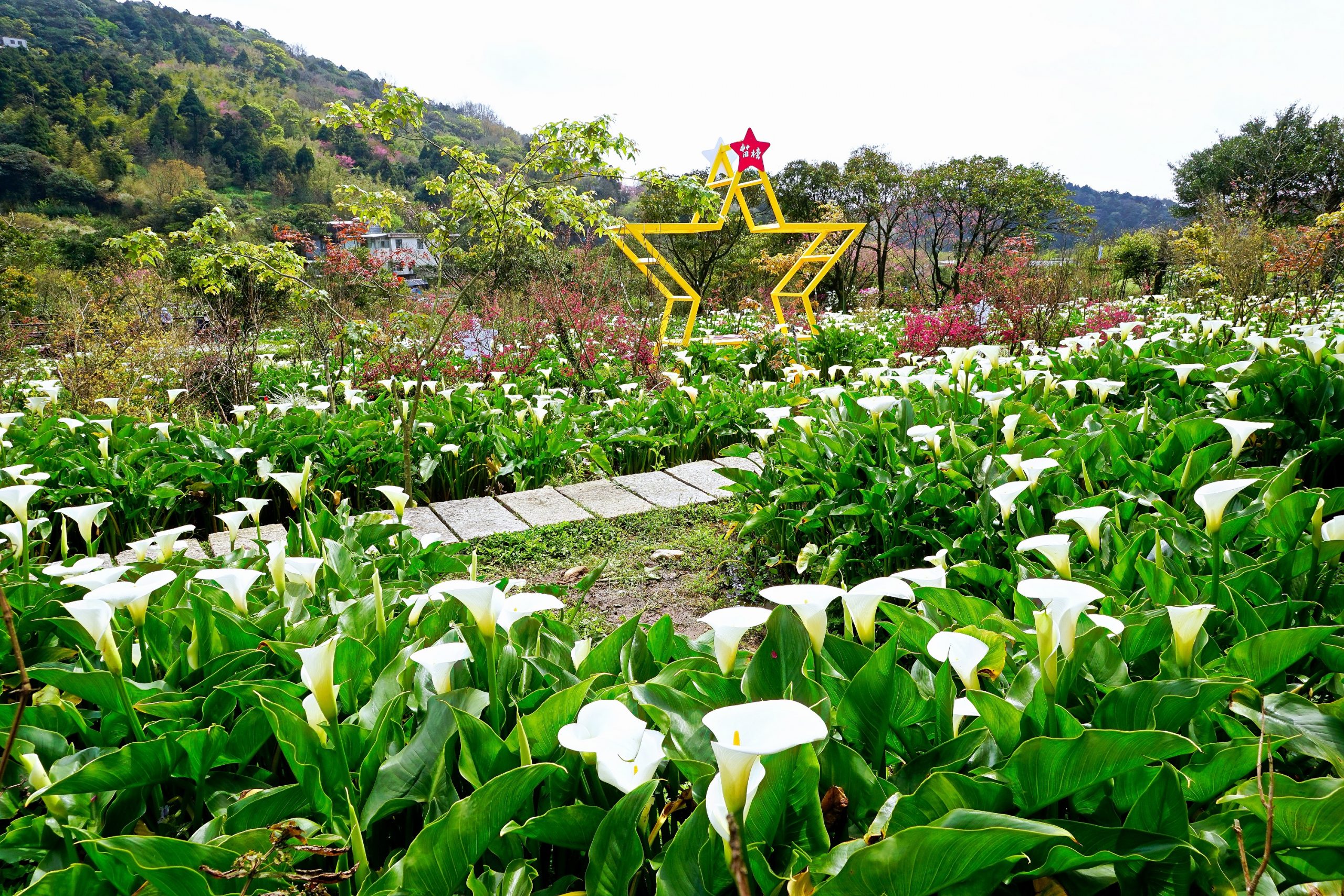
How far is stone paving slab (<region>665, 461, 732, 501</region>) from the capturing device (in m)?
4.32

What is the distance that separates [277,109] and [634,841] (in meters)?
50.4

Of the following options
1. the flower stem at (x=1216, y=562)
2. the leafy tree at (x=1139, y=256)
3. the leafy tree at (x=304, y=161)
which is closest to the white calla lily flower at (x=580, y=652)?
the flower stem at (x=1216, y=562)

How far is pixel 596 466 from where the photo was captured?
4961 mm

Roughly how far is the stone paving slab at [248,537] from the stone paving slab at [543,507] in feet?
3.71

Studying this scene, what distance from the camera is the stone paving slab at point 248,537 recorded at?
133 inches

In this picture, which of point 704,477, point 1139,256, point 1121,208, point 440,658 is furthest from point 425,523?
point 1121,208

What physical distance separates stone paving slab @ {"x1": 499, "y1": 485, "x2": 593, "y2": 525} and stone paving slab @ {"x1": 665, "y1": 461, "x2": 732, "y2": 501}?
0.77 meters

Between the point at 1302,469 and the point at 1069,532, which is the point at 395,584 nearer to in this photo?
the point at 1069,532

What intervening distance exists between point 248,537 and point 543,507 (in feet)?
4.74

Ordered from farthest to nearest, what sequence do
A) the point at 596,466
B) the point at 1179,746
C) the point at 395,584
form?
1. the point at 596,466
2. the point at 395,584
3. the point at 1179,746

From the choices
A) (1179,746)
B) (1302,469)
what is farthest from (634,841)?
(1302,469)

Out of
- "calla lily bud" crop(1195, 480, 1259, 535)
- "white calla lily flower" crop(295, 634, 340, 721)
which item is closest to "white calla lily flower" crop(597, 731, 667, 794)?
"white calla lily flower" crop(295, 634, 340, 721)

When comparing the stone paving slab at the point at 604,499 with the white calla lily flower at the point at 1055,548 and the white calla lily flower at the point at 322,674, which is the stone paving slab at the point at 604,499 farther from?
the white calla lily flower at the point at 322,674

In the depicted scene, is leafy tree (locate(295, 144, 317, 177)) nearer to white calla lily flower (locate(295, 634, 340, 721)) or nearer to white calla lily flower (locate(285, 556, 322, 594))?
white calla lily flower (locate(285, 556, 322, 594))
